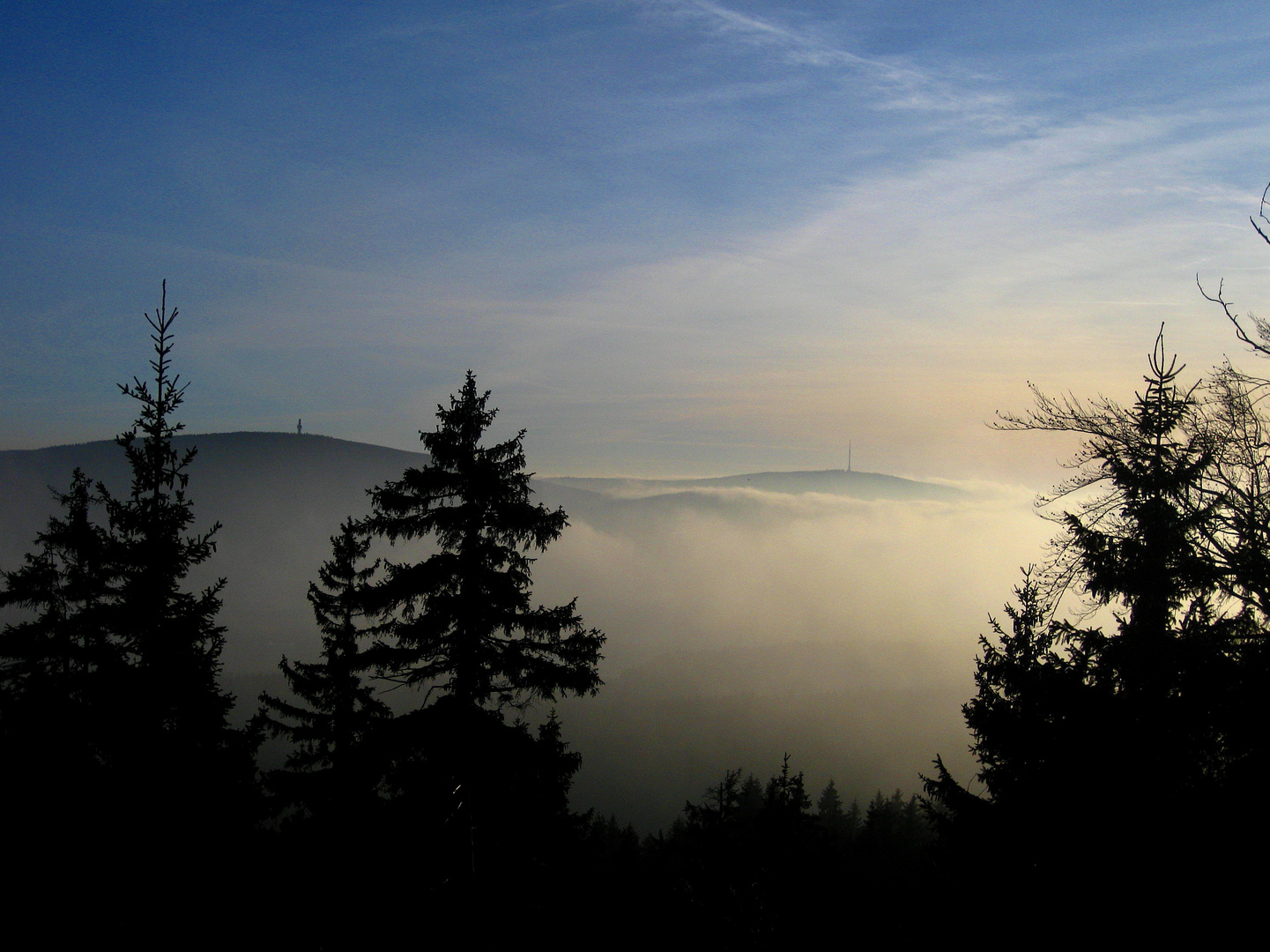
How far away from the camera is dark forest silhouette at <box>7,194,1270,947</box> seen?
348 inches

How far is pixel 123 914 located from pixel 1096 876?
37.0 ft

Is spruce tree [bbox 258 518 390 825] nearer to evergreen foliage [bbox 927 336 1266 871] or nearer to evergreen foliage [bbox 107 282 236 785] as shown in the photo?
evergreen foliage [bbox 107 282 236 785]

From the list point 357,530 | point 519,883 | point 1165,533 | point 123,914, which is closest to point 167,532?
point 357,530

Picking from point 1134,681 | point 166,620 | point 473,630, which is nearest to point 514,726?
point 473,630

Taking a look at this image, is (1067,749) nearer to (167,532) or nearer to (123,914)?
(123,914)

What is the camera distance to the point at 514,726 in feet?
45.2

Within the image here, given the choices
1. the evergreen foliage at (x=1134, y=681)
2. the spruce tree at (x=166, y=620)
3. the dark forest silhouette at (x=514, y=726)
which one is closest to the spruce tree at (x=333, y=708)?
the dark forest silhouette at (x=514, y=726)

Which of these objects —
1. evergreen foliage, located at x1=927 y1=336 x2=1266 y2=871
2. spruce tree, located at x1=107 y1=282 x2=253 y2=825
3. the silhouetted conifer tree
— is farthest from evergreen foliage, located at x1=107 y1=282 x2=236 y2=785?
evergreen foliage, located at x1=927 y1=336 x2=1266 y2=871

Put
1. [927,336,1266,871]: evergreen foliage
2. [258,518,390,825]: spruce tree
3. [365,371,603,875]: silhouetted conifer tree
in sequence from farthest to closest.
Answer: [258,518,390,825]: spruce tree, [365,371,603,875]: silhouetted conifer tree, [927,336,1266,871]: evergreen foliage

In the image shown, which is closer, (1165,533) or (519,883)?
(1165,533)

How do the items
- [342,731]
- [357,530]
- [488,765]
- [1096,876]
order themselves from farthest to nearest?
[342,731], [357,530], [488,765], [1096,876]

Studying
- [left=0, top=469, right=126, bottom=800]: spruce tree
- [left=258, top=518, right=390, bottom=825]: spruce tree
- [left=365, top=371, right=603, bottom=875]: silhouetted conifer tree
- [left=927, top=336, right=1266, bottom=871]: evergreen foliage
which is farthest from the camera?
[left=258, top=518, right=390, bottom=825]: spruce tree

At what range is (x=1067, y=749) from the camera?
1100 centimetres

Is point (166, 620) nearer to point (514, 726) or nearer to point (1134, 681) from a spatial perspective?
point (514, 726)
